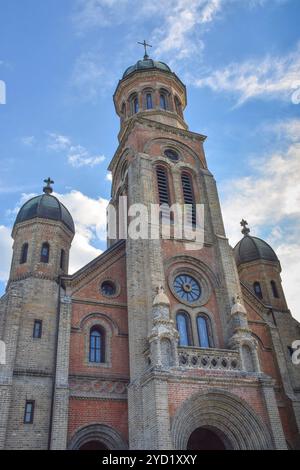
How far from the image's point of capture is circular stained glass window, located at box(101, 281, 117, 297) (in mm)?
19844

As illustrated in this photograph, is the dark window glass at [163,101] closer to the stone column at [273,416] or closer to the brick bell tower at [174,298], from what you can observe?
the brick bell tower at [174,298]

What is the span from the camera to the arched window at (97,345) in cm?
1777

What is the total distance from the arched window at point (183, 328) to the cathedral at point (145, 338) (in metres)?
0.06

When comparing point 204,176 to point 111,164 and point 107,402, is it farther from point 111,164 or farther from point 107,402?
point 107,402

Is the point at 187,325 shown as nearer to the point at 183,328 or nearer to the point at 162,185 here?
the point at 183,328

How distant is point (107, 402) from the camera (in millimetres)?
16609

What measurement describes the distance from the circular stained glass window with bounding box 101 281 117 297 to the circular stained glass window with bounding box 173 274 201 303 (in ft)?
9.73

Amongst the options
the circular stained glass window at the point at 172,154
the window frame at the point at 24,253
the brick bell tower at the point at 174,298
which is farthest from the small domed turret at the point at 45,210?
the circular stained glass window at the point at 172,154

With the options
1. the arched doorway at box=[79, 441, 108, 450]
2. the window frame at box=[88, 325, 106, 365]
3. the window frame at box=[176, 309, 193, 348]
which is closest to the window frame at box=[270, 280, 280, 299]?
the window frame at box=[176, 309, 193, 348]

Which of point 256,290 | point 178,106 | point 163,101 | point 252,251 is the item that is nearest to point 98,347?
point 256,290

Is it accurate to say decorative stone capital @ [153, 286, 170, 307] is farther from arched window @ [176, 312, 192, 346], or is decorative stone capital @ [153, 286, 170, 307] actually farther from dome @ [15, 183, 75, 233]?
dome @ [15, 183, 75, 233]
